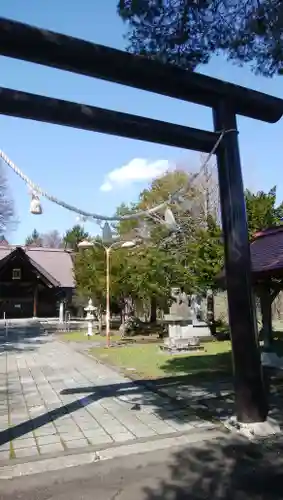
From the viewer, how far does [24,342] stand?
749 inches

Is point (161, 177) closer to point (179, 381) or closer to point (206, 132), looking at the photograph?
point (179, 381)

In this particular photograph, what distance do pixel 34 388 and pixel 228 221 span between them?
5754mm

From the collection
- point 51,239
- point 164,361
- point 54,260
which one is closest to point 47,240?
point 51,239

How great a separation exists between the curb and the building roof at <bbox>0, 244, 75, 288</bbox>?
34.5 m

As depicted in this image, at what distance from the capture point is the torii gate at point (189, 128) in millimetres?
4781

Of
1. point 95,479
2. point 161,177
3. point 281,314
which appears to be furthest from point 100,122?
point 281,314

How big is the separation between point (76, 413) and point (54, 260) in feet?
127

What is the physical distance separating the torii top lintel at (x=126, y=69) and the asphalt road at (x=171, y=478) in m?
4.56

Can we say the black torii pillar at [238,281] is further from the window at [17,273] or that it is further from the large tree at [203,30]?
the window at [17,273]

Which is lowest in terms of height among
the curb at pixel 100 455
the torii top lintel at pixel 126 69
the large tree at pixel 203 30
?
the curb at pixel 100 455

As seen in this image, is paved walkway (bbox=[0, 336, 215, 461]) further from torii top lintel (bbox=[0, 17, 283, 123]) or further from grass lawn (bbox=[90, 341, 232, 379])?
torii top lintel (bbox=[0, 17, 283, 123])

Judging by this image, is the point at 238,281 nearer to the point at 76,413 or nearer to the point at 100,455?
the point at 100,455

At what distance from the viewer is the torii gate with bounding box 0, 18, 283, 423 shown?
15.7ft

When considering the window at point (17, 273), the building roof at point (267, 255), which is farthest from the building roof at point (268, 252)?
the window at point (17, 273)
